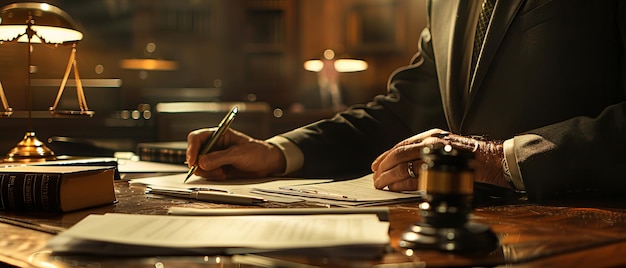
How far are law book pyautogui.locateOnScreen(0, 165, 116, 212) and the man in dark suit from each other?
42 cm

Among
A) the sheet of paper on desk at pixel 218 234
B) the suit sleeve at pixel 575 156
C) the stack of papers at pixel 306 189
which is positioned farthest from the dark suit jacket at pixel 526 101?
the sheet of paper on desk at pixel 218 234

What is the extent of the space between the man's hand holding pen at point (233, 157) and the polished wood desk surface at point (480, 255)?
0.36m

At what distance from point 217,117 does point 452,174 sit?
3.57 m

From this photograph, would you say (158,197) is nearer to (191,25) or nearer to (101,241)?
(101,241)

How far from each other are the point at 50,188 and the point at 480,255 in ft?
2.17

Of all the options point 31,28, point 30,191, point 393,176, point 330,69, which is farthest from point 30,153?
point 330,69

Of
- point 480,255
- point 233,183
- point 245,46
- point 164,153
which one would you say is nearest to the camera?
point 480,255

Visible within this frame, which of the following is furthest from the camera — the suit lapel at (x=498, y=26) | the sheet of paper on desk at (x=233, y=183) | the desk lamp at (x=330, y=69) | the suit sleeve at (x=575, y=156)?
the desk lamp at (x=330, y=69)

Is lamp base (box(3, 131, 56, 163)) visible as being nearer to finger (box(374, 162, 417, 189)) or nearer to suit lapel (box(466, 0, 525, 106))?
finger (box(374, 162, 417, 189))

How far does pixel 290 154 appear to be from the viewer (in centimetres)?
171

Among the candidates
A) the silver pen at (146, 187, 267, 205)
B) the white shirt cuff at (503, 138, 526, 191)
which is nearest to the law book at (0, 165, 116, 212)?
the silver pen at (146, 187, 267, 205)

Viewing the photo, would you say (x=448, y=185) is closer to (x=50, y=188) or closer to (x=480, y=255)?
(x=480, y=255)

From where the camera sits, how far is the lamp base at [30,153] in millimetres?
1724

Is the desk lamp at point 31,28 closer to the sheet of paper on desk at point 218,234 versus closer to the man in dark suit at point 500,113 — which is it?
the man in dark suit at point 500,113
